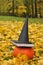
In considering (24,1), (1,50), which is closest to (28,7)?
(24,1)

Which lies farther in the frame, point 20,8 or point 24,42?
point 20,8

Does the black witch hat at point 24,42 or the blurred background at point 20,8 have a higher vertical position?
the black witch hat at point 24,42

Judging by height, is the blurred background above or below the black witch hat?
below

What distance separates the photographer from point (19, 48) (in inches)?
204

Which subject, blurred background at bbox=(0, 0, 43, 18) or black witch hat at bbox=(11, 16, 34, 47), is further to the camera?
blurred background at bbox=(0, 0, 43, 18)

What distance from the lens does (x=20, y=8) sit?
643 inches

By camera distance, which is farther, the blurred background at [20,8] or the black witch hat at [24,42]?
the blurred background at [20,8]

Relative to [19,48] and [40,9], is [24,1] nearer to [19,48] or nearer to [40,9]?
[40,9]

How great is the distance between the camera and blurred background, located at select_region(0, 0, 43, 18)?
15898mm

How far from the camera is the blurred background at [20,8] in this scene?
1590 centimetres

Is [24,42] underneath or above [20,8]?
above

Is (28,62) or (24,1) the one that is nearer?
(28,62)

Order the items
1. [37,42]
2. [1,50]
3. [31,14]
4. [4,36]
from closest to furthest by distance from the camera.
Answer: [1,50] → [37,42] → [4,36] → [31,14]

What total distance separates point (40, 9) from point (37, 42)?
9749 mm
